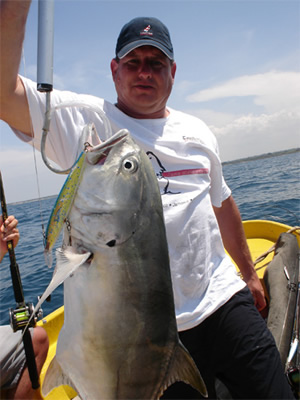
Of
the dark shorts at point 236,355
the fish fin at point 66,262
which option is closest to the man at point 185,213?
the dark shorts at point 236,355

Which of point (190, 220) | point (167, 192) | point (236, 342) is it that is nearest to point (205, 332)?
point (236, 342)

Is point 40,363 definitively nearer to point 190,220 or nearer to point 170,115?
point 190,220

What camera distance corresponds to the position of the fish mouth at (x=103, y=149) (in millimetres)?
1290

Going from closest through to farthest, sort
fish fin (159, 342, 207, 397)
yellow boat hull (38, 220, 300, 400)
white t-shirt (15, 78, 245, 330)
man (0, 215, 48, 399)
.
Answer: fish fin (159, 342, 207, 397), white t-shirt (15, 78, 245, 330), man (0, 215, 48, 399), yellow boat hull (38, 220, 300, 400)

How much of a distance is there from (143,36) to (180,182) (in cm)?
100

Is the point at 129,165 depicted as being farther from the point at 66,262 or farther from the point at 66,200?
the point at 66,262

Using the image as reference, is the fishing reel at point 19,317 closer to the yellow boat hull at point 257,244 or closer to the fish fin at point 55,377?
the fish fin at point 55,377

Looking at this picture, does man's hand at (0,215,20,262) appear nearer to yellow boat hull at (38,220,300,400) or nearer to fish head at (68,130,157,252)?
fish head at (68,130,157,252)

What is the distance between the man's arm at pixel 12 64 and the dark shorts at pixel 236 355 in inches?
66.3

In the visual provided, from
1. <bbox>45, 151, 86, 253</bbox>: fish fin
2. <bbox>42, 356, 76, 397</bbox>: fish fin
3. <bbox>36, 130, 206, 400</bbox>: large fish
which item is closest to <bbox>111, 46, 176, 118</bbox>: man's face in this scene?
<bbox>36, 130, 206, 400</bbox>: large fish

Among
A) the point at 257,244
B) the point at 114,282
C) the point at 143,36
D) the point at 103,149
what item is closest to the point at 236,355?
the point at 114,282

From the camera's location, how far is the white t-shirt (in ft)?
6.22

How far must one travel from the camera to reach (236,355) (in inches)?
83.9

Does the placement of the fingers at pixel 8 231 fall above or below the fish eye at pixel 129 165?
below
